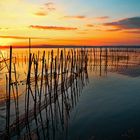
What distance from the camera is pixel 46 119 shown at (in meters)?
14.5

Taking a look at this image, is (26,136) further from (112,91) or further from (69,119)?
(112,91)

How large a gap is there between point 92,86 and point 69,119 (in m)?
10.5

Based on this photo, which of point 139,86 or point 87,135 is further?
point 139,86

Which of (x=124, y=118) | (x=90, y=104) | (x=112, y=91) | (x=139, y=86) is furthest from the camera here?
(x=139, y=86)

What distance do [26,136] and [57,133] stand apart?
5.12 feet

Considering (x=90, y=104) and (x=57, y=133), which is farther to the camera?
(x=90, y=104)

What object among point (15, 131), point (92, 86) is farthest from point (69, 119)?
point (92, 86)

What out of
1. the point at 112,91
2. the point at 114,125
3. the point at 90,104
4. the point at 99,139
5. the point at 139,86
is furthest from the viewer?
the point at 139,86

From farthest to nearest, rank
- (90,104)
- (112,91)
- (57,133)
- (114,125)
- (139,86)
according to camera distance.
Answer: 1. (139,86)
2. (112,91)
3. (90,104)
4. (114,125)
5. (57,133)

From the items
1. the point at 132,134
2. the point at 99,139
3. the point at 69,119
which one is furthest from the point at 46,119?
the point at 132,134

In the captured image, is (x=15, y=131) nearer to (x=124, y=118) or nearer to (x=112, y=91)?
(x=124, y=118)

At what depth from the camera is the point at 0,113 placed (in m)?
14.9

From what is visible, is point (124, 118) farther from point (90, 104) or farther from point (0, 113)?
point (0, 113)

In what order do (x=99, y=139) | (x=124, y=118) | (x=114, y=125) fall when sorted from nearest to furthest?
(x=99, y=139) < (x=114, y=125) < (x=124, y=118)
